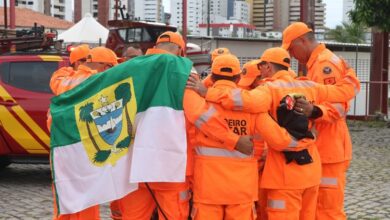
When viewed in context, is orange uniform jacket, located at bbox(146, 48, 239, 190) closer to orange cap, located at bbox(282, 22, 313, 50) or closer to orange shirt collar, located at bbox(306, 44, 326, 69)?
orange cap, located at bbox(282, 22, 313, 50)

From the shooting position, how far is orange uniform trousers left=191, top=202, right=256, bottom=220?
14.6 ft

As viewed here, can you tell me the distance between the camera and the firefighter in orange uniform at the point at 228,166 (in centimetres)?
443

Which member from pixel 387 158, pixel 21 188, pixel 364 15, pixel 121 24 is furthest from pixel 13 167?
pixel 121 24

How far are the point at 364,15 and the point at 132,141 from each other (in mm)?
12550

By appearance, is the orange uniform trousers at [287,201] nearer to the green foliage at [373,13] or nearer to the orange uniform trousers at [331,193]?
the orange uniform trousers at [331,193]

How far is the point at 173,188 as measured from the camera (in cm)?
459

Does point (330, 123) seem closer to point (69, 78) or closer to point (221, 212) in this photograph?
point (221, 212)

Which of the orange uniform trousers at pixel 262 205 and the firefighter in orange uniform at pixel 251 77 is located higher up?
the firefighter in orange uniform at pixel 251 77

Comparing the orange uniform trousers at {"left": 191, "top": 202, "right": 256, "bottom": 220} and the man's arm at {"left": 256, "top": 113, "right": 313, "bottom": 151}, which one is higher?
the man's arm at {"left": 256, "top": 113, "right": 313, "bottom": 151}

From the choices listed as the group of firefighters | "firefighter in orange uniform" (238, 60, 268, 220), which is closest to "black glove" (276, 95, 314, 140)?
the group of firefighters

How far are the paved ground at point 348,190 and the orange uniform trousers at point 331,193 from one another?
2105 millimetres

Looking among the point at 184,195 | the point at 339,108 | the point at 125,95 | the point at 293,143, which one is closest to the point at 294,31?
the point at 339,108

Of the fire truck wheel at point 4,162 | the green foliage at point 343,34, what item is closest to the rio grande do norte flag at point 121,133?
the fire truck wheel at point 4,162

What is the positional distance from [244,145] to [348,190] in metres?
4.72
